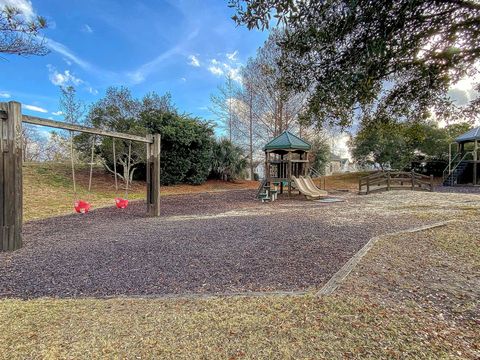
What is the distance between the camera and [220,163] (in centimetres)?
1747

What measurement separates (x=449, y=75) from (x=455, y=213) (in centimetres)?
436

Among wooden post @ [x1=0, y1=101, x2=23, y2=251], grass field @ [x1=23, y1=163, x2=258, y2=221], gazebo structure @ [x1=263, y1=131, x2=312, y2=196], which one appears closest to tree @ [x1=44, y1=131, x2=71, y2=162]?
grass field @ [x1=23, y1=163, x2=258, y2=221]

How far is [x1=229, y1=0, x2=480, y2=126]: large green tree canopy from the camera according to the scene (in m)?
2.21

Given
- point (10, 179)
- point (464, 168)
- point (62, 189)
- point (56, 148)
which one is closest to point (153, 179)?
point (10, 179)

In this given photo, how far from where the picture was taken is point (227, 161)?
17.7 meters

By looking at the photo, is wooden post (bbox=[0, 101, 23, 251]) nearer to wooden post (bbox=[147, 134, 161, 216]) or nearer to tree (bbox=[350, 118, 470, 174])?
wooden post (bbox=[147, 134, 161, 216])

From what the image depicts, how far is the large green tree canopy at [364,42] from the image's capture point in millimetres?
2207

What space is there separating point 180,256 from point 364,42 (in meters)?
3.16

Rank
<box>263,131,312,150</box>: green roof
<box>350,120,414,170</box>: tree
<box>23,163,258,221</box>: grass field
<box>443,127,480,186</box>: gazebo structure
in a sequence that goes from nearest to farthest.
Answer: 1. <box>23,163,258,221</box>: grass field
2. <box>263,131,312,150</box>: green roof
3. <box>443,127,480,186</box>: gazebo structure
4. <box>350,120,414,170</box>: tree

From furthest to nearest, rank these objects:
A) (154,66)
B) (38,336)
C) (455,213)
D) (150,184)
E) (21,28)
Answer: (154,66)
(150,184)
(455,213)
(21,28)
(38,336)

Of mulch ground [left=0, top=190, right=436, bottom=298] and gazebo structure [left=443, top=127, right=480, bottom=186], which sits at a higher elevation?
gazebo structure [left=443, top=127, right=480, bottom=186]

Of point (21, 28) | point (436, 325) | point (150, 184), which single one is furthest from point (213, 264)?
point (21, 28)

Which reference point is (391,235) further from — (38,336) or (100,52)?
(100,52)

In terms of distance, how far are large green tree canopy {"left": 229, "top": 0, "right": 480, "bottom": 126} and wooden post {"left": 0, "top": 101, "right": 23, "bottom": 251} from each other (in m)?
3.72
